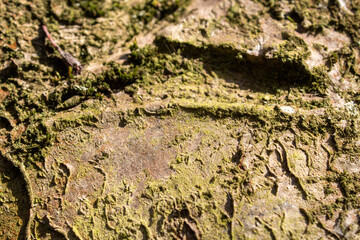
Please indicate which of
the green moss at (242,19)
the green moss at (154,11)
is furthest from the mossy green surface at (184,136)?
the green moss at (154,11)

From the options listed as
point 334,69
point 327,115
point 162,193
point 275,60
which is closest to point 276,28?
point 275,60

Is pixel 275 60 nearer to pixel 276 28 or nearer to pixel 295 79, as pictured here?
pixel 295 79

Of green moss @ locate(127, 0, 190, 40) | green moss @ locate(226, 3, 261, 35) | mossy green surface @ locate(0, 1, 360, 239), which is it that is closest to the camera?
mossy green surface @ locate(0, 1, 360, 239)

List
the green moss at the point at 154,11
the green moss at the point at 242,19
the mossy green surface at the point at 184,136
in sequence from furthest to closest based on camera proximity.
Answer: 1. the green moss at the point at 154,11
2. the green moss at the point at 242,19
3. the mossy green surface at the point at 184,136

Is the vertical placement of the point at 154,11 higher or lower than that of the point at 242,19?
lower

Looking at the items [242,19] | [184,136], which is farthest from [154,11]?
[184,136]

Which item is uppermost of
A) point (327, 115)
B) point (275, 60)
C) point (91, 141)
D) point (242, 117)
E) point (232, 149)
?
point (275, 60)

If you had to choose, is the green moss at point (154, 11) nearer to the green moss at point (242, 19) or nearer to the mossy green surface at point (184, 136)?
the mossy green surface at point (184, 136)

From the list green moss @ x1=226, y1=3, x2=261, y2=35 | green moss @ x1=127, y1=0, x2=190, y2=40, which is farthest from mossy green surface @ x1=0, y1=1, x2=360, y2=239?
green moss @ x1=127, y1=0, x2=190, y2=40

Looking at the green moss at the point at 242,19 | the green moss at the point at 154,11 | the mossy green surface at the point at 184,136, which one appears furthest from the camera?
the green moss at the point at 154,11

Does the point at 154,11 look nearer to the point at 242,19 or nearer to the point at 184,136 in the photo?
the point at 242,19

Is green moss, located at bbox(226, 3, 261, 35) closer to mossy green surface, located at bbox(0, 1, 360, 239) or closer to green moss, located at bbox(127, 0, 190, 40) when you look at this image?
mossy green surface, located at bbox(0, 1, 360, 239)
